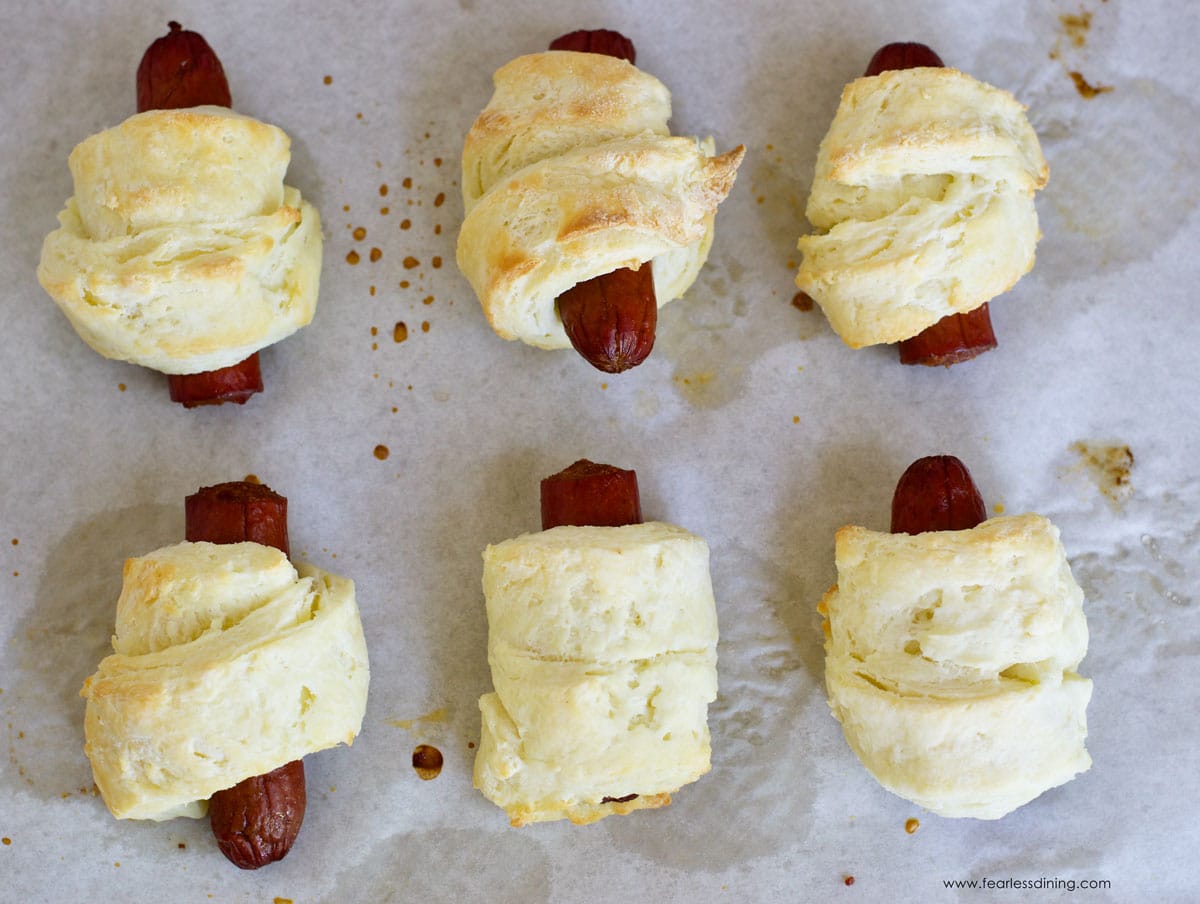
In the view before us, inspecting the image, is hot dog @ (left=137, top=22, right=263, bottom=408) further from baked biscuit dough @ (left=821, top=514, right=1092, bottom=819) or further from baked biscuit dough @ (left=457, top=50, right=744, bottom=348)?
baked biscuit dough @ (left=821, top=514, right=1092, bottom=819)

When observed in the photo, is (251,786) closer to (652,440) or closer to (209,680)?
(209,680)

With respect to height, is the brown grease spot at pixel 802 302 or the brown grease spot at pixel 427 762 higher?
the brown grease spot at pixel 802 302

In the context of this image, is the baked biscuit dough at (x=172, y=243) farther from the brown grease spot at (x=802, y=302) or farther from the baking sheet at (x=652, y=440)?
the brown grease spot at (x=802, y=302)

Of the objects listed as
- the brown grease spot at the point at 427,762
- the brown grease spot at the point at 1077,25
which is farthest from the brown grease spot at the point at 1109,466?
the brown grease spot at the point at 427,762

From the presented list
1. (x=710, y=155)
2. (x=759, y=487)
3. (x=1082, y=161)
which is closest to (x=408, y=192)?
(x=710, y=155)

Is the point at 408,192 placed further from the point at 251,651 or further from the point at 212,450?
the point at 251,651
